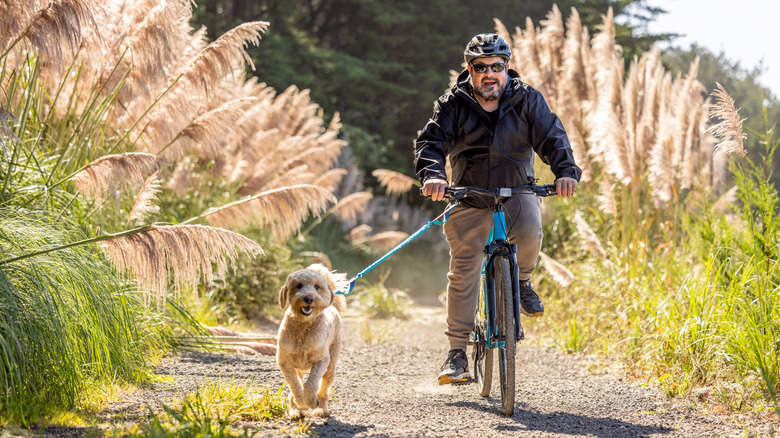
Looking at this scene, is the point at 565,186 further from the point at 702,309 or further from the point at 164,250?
the point at 164,250

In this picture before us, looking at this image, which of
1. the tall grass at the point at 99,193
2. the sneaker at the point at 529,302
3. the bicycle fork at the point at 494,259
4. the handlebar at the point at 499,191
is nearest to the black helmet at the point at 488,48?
the handlebar at the point at 499,191

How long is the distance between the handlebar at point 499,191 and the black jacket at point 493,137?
0.24 metres

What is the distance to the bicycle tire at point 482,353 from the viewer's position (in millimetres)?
4715

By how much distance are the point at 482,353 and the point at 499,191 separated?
1.22m

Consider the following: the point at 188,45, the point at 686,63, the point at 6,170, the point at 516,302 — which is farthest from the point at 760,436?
the point at 686,63

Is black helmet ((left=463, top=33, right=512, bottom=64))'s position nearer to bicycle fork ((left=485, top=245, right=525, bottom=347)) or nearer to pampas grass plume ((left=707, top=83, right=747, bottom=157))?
bicycle fork ((left=485, top=245, right=525, bottom=347))

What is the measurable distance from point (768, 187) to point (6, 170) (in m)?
4.93

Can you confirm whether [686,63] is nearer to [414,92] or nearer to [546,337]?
[414,92]

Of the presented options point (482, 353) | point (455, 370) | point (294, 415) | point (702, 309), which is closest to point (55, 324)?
point (294, 415)

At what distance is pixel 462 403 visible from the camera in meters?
4.74

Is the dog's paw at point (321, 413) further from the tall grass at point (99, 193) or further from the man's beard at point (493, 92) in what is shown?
the man's beard at point (493, 92)

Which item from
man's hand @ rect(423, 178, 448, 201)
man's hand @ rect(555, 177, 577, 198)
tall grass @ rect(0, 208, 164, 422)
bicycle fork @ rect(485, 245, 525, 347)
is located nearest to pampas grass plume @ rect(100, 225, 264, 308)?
tall grass @ rect(0, 208, 164, 422)

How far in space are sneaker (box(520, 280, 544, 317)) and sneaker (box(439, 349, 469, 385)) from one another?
0.52 metres

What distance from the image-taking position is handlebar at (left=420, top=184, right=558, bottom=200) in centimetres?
425
